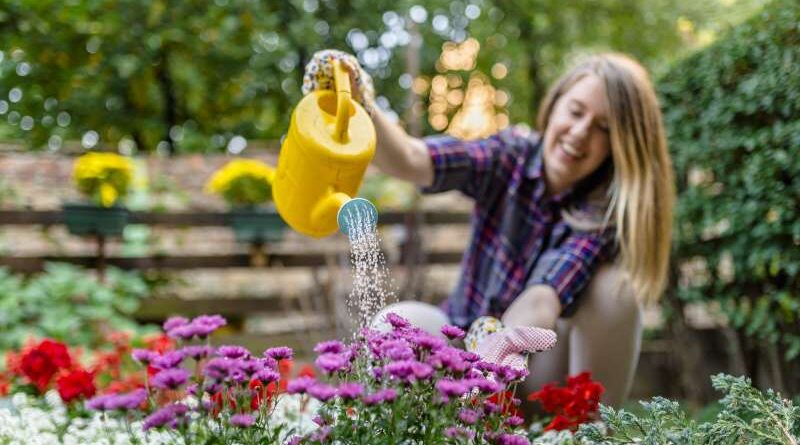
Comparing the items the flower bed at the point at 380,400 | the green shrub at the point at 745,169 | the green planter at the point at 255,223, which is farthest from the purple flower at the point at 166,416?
the green planter at the point at 255,223

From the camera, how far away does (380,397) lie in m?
0.91

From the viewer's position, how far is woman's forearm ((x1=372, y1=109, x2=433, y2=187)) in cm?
174

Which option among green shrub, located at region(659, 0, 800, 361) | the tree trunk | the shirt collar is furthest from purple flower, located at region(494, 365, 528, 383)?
the tree trunk

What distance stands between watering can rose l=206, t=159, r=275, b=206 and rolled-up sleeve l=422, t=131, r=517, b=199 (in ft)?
5.74

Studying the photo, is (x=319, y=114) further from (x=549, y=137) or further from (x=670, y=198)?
(x=670, y=198)

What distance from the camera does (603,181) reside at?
2014 millimetres

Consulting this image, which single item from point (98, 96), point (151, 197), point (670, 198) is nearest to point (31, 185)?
point (151, 197)

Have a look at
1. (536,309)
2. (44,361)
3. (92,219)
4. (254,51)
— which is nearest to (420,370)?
(536,309)

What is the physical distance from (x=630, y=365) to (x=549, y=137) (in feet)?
1.96

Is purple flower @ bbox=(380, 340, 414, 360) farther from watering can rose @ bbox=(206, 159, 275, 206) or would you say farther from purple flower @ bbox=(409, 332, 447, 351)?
watering can rose @ bbox=(206, 159, 275, 206)

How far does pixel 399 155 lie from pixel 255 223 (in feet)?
6.38

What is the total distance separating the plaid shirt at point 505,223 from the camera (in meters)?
1.91

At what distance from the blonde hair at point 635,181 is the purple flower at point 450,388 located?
3.31ft

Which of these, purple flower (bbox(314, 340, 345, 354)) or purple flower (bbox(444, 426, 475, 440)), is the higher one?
purple flower (bbox(314, 340, 345, 354))
